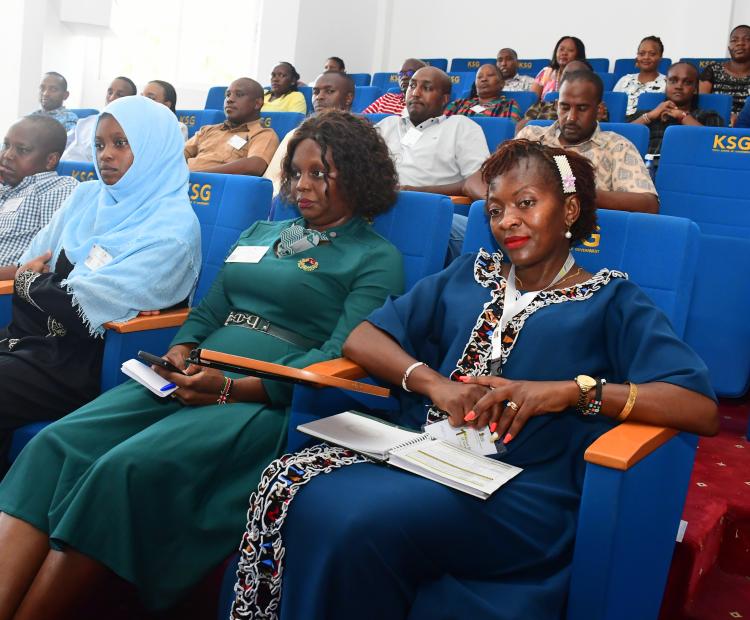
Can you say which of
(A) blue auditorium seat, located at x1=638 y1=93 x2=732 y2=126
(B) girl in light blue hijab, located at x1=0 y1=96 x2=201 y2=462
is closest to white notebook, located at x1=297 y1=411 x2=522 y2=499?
(B) girl in light blue hijab, located at x1=0 y1=96 x2=201 y2=462

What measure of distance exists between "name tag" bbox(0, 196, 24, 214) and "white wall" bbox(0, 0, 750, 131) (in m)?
5.05

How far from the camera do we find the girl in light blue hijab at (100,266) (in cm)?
196

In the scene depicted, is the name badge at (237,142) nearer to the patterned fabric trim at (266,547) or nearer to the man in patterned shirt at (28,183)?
the man in patterned shirt at (28,183)

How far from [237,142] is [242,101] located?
0.27 metres

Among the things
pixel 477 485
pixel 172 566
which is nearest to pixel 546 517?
pixel 477 485

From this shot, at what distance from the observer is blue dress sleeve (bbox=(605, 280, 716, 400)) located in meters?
1.35

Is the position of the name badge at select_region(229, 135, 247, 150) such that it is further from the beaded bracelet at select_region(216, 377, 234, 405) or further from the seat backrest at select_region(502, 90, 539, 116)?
the beaded bracelet at select_region(216, 377, 234, 405)

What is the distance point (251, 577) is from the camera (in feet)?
4.25

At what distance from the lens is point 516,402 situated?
4.58 ft

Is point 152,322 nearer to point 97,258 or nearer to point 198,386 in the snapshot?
point 97,258

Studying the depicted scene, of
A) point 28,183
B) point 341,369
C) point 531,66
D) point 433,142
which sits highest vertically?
point 531,66

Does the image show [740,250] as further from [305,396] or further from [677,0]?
[677,0]

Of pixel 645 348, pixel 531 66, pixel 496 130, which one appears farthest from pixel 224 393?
pixel 531 66

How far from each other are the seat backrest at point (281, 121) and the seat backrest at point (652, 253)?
9.87ft
